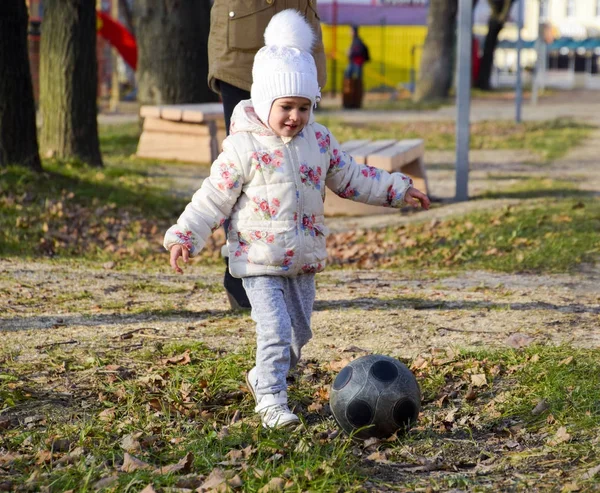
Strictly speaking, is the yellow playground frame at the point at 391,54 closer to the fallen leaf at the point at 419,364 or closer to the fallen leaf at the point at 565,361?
the fallen leaf at the point at 419,364

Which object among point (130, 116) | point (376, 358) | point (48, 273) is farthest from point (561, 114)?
point (376, 358)

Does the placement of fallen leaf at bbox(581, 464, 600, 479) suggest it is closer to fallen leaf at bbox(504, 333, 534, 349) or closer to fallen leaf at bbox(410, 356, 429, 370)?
fallen leaf at bbox(410, 356, 429, 370)

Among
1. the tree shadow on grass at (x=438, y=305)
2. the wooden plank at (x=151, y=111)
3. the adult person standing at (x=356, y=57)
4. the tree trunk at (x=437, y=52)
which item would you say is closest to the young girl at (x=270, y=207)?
the tree shadow on grass at (x=438, y=305)

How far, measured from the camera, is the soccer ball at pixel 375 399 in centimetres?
388

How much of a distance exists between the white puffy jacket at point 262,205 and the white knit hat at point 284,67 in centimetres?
14

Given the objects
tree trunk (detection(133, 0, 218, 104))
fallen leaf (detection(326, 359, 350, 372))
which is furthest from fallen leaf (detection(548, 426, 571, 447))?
tree trunk (detection(133, 0, 218, 104))

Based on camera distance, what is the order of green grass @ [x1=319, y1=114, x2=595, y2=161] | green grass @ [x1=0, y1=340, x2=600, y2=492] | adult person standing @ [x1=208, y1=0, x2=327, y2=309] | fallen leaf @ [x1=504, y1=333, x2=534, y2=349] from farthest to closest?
green grass @ [x1=319, y1=114, x2=595, y2=161] < adult person standing @ [x1=208, y1=0, x2=327, y2=309] < fallen leaf @ [x1=504, y1=333, x2=534, y2=349] < green grass @ [x1=0, y1=340, x2=600, y2=492]

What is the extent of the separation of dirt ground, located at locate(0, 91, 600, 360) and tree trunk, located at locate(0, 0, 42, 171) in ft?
6.50

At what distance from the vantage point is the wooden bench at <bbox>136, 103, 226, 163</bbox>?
1155 cm

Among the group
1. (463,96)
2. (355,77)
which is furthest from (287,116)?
(355,77)

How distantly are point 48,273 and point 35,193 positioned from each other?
1964 millimetres

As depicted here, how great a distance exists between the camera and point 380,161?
28.2 feet

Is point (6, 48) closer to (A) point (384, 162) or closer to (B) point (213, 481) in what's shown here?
(A) point (384, 162)

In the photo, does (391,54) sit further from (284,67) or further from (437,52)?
(284,67)
